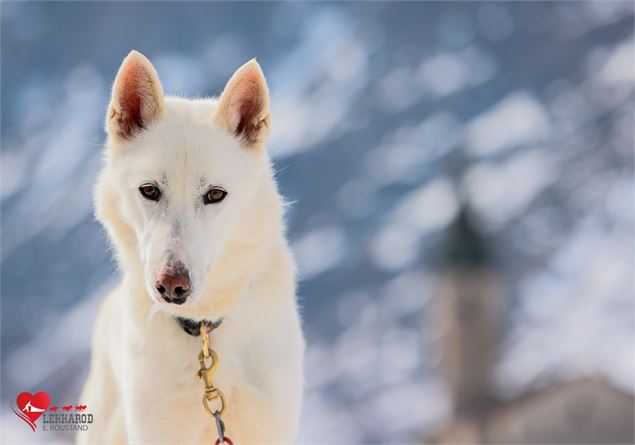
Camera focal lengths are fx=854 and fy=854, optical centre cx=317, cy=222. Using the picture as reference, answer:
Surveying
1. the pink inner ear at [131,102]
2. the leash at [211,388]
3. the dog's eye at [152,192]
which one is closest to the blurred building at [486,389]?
the leash at [211,388]

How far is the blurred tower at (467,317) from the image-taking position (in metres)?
75.0

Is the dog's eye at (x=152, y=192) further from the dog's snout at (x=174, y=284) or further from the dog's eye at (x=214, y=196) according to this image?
the dog's snout at (x=174, y=284)

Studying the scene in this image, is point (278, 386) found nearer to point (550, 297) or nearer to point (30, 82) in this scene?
point (30, 82)

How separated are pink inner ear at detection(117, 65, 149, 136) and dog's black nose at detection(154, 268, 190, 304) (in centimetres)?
99

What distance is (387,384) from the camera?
16488 cm

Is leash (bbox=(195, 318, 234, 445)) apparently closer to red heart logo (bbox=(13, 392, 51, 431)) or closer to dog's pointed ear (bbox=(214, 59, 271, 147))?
dog's pointed ear (bbox=(214, 59, 271, 147))

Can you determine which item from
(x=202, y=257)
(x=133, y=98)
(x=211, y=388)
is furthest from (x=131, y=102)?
(x=211, y=388)

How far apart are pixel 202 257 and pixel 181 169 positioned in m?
0.44

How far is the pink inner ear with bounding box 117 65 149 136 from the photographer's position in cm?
412

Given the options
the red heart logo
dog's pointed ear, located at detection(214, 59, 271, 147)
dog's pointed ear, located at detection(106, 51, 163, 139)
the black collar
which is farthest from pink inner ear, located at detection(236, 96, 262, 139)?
the red heart logo

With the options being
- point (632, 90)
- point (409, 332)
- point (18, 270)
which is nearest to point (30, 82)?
point (18, 270)

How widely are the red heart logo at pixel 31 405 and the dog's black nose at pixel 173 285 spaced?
188 cm

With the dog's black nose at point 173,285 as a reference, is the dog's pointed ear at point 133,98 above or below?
above

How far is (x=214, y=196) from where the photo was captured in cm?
399
